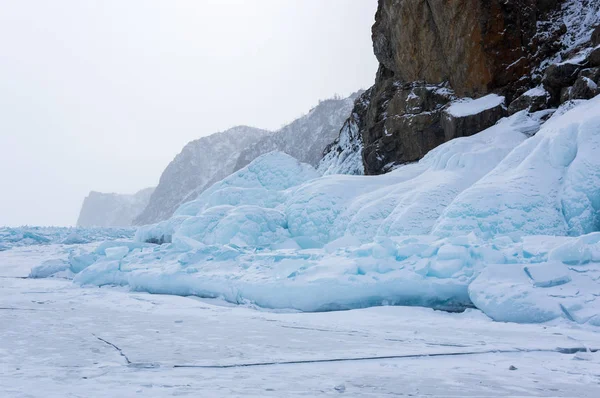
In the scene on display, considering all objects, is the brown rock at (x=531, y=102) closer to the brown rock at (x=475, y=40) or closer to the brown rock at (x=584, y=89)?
the brown rock at (x=584, y=89)

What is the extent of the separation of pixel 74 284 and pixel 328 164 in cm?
1905

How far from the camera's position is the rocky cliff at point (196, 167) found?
97062mm

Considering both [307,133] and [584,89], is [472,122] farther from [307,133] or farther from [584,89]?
[307,133]

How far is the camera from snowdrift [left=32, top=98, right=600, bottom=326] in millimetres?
4965

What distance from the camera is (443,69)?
60.0 feet

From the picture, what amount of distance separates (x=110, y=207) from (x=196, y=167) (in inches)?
1606

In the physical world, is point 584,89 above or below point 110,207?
below

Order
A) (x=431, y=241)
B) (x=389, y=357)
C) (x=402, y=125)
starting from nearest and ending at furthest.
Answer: (x=389, y=357), (x=431, y=241), (x=402, y=125)

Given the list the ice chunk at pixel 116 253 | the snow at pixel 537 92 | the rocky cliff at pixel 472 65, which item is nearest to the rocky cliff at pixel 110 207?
the rocky cliff at pixel 472 65

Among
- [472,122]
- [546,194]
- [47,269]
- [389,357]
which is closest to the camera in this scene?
[389,357]

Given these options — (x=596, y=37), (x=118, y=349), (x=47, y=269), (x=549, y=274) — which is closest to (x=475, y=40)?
(x=596, y=37)

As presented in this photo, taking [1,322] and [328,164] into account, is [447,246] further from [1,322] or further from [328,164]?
[328,164]

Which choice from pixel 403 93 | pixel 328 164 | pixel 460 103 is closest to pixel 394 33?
pixel 403 93

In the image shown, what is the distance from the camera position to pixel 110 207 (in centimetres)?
13375
